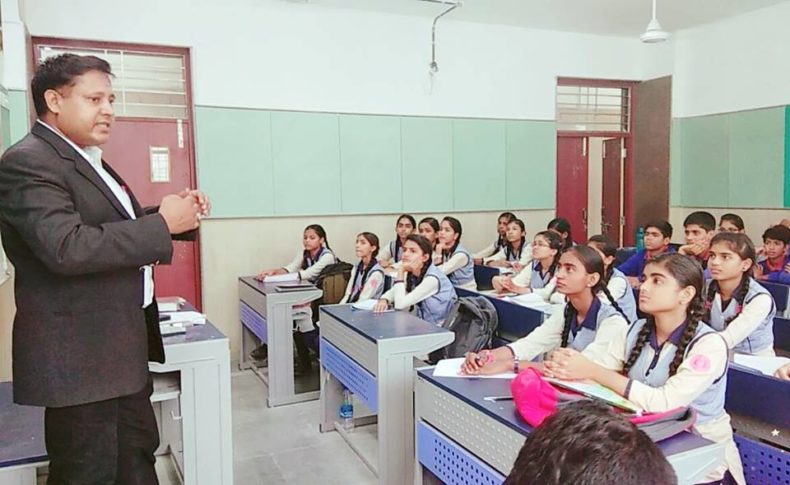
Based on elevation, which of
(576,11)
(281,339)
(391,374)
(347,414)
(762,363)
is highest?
(576,11)

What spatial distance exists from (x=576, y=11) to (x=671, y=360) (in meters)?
4.73

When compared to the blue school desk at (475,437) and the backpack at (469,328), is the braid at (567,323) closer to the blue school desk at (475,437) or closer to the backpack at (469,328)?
the blue school desk at (475,437)

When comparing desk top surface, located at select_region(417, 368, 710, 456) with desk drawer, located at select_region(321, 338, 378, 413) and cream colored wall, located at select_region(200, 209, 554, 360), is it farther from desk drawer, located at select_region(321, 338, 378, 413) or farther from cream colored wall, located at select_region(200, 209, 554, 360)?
cream colored wall, located at select_region(200, 209, 554, 360)

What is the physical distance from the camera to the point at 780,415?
186cm

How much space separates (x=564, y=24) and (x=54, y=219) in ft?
19.2

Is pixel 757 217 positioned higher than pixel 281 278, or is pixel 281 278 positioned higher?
pixel 757 217

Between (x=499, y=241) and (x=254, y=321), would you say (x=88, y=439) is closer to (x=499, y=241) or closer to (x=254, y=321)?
(x=254, y=321)

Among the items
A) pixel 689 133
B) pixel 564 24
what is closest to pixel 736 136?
pixel 689 133

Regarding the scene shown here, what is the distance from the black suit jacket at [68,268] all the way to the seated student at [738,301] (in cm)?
226

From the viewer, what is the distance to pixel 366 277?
4.08 m

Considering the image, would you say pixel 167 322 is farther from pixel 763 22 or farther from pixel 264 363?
pixel 763 22

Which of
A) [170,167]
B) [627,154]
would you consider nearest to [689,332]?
[170,167]

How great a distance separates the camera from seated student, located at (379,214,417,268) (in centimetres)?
543

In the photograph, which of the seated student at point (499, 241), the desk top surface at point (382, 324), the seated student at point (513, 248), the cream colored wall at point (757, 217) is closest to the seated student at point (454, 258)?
the seated student at point (513, 248)
